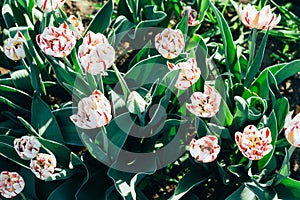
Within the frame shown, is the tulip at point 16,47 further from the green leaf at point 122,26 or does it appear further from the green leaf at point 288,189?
the green leaf at point 288,189

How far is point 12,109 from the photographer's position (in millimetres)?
2078

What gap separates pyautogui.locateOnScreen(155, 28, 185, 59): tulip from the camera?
1.73 meters

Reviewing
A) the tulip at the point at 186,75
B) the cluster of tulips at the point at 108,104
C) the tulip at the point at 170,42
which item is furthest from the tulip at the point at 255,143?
the tulip at the point at 170,42

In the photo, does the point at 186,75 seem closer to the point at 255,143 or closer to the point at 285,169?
the point at 255,143

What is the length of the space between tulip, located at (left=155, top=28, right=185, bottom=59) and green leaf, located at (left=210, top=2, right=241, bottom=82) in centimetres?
25

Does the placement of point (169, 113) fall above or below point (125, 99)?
below

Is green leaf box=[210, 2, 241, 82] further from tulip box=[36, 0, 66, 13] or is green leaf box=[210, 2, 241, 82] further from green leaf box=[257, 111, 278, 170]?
tulip box=[36, 0, 66, 13]

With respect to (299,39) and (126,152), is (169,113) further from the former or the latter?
(299,39)

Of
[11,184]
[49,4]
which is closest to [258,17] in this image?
[49,4]

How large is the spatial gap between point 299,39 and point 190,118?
2.96 feet

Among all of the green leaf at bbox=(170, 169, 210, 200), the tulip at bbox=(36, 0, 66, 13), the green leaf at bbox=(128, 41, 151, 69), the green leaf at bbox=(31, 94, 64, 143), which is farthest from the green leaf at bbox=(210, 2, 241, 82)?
the green leaf at bbox=(31, 94, 64, 143)

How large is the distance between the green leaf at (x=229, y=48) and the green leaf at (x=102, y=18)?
36 centimetres

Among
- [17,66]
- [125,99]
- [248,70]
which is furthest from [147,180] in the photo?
[17,66]

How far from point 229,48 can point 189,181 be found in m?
0.49
